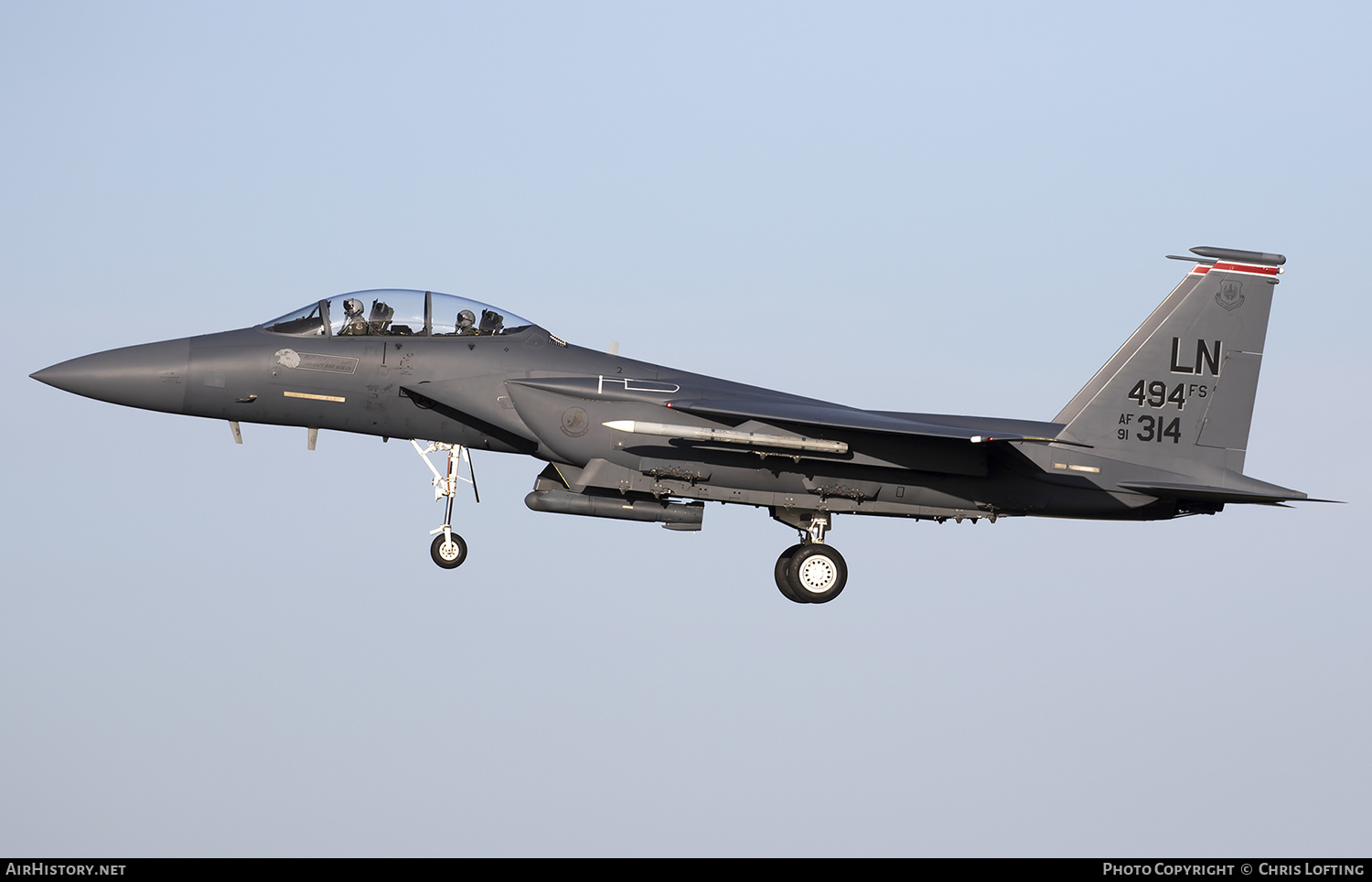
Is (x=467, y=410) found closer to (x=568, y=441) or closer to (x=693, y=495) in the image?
(x=568, y=441)

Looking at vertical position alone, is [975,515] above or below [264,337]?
below

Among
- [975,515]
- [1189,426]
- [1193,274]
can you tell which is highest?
[1193,274]

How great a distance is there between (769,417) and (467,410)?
148 inches

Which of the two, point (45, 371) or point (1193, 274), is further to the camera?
point (1193, 274)

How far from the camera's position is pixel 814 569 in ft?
66.9

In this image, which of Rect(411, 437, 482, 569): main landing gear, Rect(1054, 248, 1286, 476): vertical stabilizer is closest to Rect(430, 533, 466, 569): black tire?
Rect(411, 437, 482, 569): main landing gear

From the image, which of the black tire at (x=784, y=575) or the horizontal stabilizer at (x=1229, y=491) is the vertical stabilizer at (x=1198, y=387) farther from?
the black tire at (x=784, y=575)

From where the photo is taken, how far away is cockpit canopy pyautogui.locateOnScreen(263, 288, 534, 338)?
19.7m

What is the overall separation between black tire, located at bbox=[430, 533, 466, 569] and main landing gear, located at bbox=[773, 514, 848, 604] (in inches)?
163

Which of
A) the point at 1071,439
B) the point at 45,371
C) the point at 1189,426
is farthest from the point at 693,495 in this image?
the point at 45,371

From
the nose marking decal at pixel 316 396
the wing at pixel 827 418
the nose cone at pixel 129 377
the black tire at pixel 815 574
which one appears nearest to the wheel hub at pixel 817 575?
the black tire at pixel 815 574

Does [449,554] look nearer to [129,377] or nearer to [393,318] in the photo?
[393,318]

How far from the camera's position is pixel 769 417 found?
18484 millimetres

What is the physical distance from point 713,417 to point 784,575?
9.21ft
